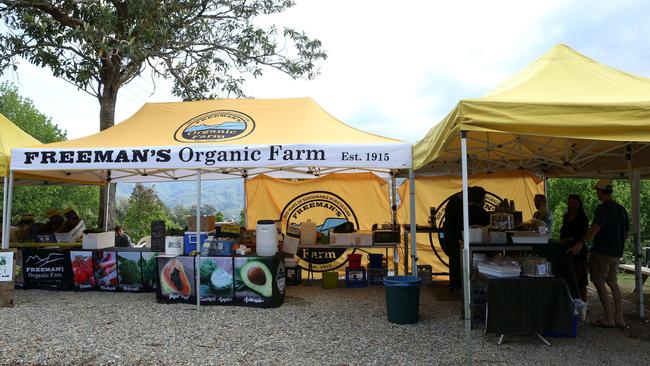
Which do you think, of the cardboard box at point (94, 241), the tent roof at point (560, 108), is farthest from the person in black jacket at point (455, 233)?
the cardboard box at point (94, 241)

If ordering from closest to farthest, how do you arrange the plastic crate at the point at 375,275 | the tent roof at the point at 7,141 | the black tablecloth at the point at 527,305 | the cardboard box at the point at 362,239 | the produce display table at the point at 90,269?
the black tablecloth at the point at 527,305 < the tent roof at the point at 7,141 < the produce display table at the point at 90,269 < the cardboard box at the point at 362,239 < the plastic crate at the point at 375,275

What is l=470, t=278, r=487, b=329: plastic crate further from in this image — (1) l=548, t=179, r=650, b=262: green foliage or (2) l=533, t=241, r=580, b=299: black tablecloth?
(1) l=548, t=179, r=650, b=262: green foliage

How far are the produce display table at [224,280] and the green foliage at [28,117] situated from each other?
18660 mm

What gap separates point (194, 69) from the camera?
12688 millimetres

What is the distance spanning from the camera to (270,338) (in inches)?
188

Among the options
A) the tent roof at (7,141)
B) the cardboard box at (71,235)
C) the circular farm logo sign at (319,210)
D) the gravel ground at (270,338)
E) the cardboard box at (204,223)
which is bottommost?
the gravel ground at (270,338)

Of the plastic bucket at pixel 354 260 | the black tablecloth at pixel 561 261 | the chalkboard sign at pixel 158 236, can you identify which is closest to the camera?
the black tablecloth at pixel 561 261

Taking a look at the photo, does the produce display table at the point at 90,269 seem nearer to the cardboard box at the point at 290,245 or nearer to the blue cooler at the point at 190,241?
the blue cooler at the point at 190,241

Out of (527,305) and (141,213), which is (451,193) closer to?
(527,305)

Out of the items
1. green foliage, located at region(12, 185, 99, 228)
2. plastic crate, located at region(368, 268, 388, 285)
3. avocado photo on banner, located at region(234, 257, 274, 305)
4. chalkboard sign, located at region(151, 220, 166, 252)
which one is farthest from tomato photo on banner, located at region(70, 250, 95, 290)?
green foliage, located at region(12, 185, 99, 228)

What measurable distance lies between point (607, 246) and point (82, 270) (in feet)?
23.7

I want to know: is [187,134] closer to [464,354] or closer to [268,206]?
[268,206]

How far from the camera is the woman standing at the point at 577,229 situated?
Answer: 18.6ft

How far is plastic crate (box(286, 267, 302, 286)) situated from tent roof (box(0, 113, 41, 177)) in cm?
456
